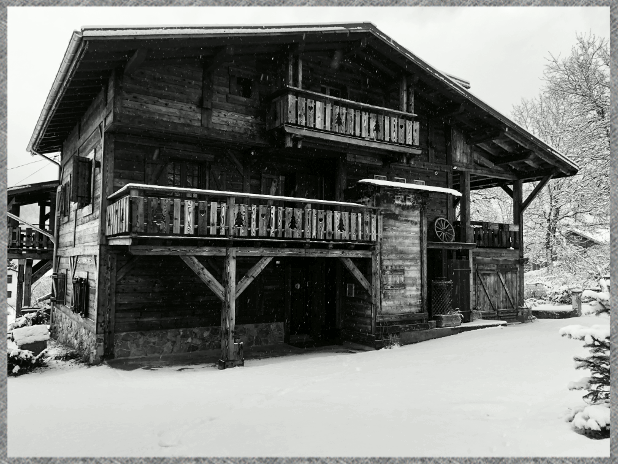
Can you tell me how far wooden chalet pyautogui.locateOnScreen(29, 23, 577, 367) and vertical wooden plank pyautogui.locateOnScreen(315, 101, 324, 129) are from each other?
3 centimetres

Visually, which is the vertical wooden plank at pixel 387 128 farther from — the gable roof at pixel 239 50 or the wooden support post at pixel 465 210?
the wooden support post at pixel 465 210

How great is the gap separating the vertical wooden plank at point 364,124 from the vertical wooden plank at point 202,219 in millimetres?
6265

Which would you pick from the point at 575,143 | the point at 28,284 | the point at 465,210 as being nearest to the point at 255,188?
the point at 465,210

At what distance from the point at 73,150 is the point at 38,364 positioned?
28.5 feet

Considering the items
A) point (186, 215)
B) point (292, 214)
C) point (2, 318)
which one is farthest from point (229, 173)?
point (2, 318)

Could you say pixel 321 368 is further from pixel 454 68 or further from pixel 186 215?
pixel 454 68

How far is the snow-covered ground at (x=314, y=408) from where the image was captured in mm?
6926

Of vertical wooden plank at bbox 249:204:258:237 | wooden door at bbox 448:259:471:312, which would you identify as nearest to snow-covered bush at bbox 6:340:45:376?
vertical wooden plank at bbox 249:204:258:237

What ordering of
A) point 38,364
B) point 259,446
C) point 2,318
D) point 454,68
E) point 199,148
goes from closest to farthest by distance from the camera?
point 259,446 → point 2,318 → point 38,364 → point 199,148 → point 454,68

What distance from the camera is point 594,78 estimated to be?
25891mm

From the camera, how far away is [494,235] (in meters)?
20.4

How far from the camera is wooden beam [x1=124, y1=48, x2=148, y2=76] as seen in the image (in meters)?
12.4

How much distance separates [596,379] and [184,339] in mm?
10770

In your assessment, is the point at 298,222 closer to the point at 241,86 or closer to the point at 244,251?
the point at 244,251
